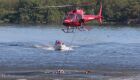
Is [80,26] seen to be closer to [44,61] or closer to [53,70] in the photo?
[53,70]

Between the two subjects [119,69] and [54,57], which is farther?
[54,57]

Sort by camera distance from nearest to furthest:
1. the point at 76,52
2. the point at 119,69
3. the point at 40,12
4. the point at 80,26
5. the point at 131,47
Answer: the point at 80,26 < the point at 119,69 < the point at 76,52 < the point at 131,47 < the point at 40,12

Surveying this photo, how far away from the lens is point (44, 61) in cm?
5762

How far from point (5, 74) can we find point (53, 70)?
443 centimetres

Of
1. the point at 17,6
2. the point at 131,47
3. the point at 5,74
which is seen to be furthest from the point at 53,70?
the point at 17,6

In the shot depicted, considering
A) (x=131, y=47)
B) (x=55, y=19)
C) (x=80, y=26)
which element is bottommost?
(x=55, y=19)

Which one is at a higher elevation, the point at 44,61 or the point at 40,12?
the point at 44,61

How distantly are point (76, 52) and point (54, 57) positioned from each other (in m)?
5.64

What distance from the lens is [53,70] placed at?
50625mm

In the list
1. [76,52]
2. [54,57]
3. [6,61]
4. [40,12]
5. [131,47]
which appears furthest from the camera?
[40,12]

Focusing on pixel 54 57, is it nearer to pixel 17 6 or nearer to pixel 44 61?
pixel 44 61

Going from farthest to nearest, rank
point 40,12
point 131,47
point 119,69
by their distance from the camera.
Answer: point 40,12 < point 131,47 < point 119,69

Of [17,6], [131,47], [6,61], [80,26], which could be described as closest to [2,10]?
[17,6]

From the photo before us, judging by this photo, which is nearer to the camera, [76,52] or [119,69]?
[119,69]
